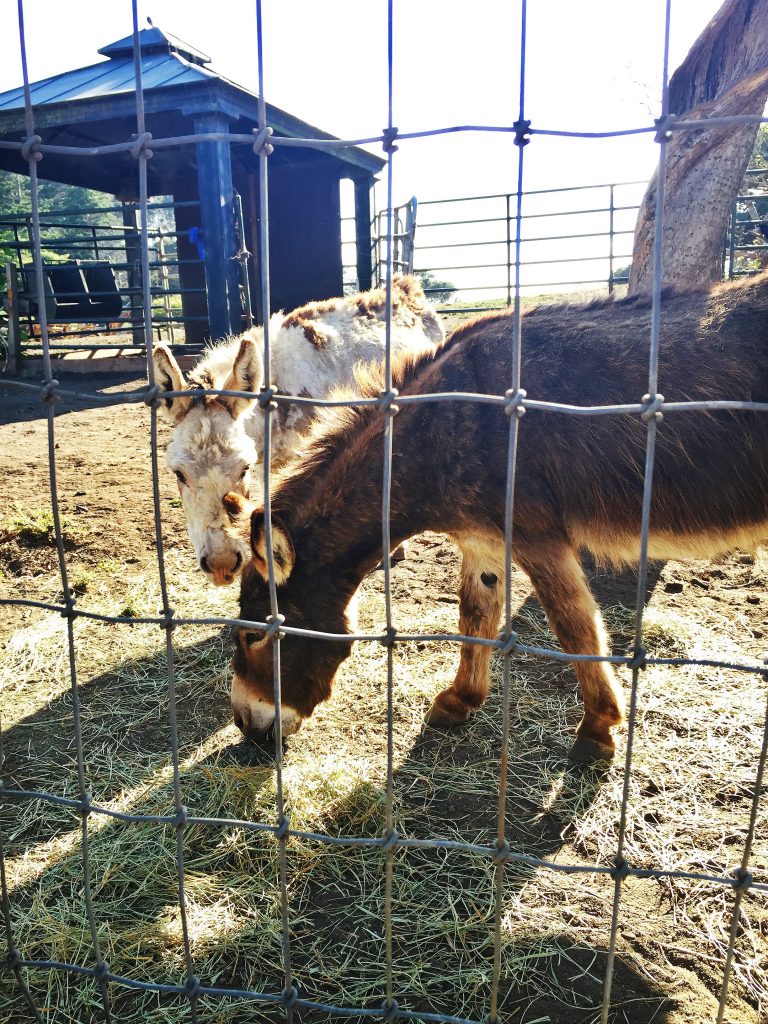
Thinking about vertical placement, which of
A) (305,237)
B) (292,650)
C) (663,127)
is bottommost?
(292,650)

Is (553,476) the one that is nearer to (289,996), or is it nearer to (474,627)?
(474,627)

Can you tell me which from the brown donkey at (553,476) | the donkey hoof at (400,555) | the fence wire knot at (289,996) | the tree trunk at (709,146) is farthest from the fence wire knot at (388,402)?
the donkey hoof at (400,555)

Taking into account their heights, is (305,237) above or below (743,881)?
above

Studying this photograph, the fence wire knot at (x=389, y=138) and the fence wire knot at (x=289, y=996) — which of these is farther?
the fence wire knot at (x=289, y=996)

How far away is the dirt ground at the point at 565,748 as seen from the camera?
2148 millimetres

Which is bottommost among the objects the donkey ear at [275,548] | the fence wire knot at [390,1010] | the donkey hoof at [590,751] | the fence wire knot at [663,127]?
the donkey hoof at [590,751]

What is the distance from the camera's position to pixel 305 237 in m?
14.7

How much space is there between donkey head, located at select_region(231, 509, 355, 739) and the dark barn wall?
40.7ft

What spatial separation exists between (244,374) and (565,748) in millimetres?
2563

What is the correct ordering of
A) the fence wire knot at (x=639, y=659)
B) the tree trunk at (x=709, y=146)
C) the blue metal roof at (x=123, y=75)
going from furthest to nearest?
1. the blue metal roof at (x=123, y=75)
2. the tree trunk at (x=709, y=146)
3. the fence wire knot at (x=639, y=659)

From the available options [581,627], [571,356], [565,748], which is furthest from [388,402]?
[565,748]

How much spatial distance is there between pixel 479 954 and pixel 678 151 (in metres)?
4.78

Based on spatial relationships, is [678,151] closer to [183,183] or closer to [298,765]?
[298,765]

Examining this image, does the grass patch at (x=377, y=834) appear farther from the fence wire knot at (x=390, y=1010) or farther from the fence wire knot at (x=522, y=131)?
the fence wire knot at (x=522, y=131)
